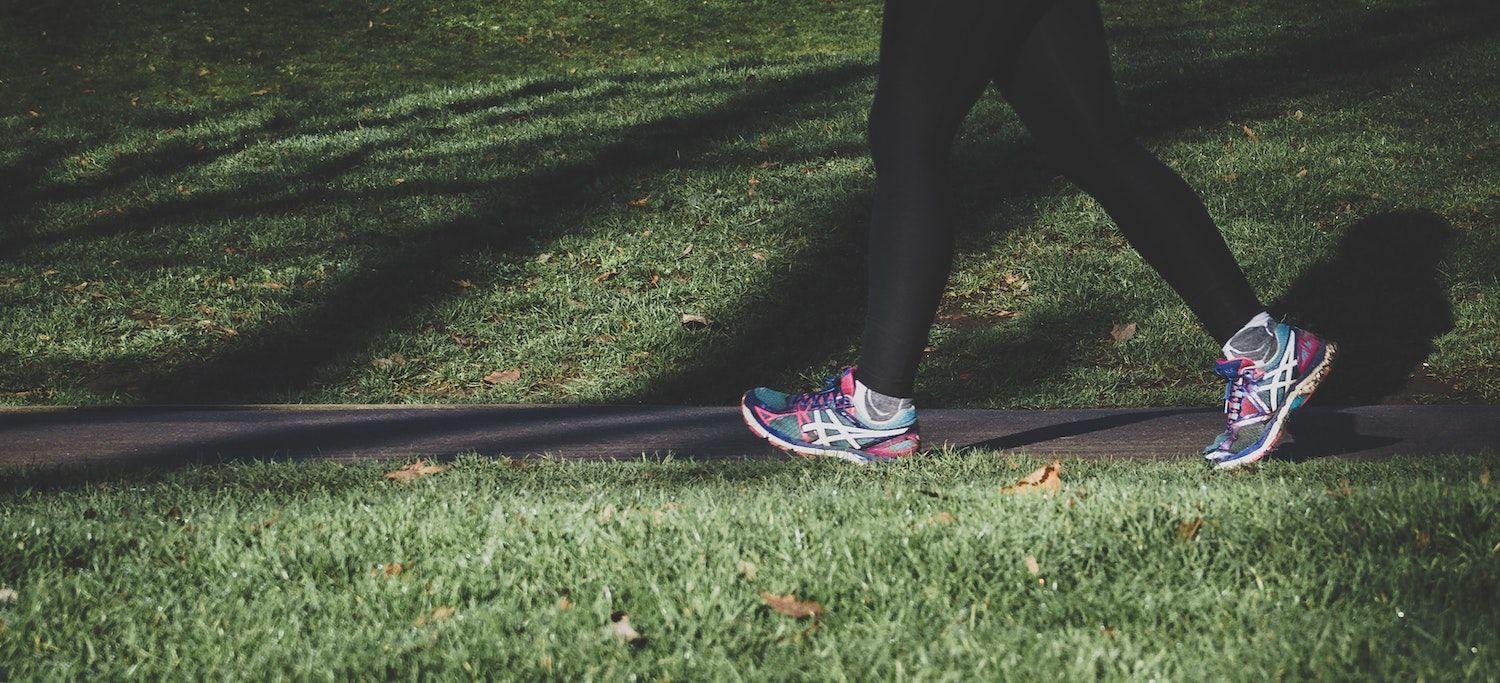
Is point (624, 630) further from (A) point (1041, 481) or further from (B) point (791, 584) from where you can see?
(A) point (1041, 481)

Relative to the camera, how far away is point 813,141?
7980 mm

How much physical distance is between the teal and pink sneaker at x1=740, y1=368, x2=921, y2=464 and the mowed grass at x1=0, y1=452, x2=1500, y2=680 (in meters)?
0.13

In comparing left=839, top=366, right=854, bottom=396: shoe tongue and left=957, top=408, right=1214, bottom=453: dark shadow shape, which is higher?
left=839, top=366, right=854, bottom=396: shoe tongue

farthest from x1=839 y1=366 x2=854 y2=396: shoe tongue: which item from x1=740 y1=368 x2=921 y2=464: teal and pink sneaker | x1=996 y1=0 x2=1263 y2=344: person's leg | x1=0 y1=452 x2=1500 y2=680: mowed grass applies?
x1=996 y1=0 x2=1263 y2=344: person's leg

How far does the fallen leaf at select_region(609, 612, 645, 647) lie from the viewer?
209 centimetres

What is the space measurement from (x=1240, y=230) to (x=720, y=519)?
4.24 m

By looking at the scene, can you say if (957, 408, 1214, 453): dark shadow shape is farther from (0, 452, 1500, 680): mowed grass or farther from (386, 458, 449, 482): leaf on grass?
(386, 458, 449, 482): leaf on grass

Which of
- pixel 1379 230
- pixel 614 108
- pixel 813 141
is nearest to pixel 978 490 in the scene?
pixel 1379 230

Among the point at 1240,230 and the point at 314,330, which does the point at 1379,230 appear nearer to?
the point at 1240,230

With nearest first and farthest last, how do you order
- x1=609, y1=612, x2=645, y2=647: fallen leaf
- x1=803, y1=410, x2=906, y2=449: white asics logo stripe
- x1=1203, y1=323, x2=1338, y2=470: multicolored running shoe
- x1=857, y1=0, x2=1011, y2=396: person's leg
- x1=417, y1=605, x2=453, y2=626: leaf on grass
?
x1=609, y1=612, x2=645, y2=647: fallen leaf → x1=417, y1=605, x2=453, y2=626: leaf on grass → x1=857, y1=0, x2=1011, y2=396: person's leg → x1=1203, y1=323, x2=1338, y2=470: multicolored running shoe → x1=803, y1=410, x2=906, y2=449: white asics logo stripe

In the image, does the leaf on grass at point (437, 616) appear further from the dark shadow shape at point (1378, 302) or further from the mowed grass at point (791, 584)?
the dark shadow shape at point (1378, 302)

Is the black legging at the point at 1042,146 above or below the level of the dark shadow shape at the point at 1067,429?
above

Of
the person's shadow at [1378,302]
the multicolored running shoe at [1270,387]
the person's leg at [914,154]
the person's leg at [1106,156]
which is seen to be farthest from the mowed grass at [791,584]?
the person's shadow at [1378,302]

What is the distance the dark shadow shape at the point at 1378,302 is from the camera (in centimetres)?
487
